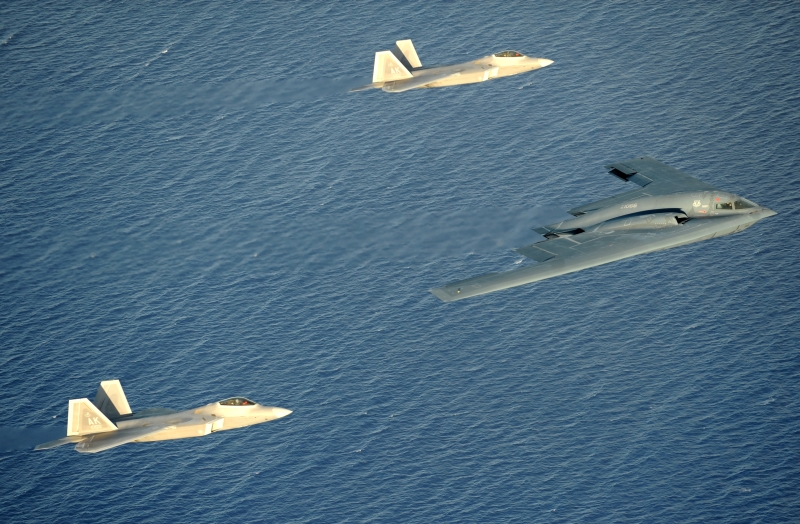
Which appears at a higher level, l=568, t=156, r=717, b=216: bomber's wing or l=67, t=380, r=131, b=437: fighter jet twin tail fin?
l=568, t=156, r=717, b=216: bomber's wing

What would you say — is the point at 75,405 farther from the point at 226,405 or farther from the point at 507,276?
the point at 507,276

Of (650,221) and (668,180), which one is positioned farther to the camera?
(668,180)

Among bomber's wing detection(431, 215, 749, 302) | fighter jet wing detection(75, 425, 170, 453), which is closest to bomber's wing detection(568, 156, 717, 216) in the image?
bomber's wing detection(431, 215, 749, 302)

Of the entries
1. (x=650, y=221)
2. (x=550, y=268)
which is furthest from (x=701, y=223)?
(x=550, y=268)

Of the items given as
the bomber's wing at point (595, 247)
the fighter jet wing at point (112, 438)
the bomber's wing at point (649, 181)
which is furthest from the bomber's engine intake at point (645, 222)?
the fighter jet wing at point (112, 438)

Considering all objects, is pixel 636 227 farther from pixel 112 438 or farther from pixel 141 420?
pixel 112 438

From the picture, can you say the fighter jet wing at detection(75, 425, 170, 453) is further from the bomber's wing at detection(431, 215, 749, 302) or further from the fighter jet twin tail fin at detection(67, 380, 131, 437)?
the bomber's wing at detection(431, 215, 749, 302)

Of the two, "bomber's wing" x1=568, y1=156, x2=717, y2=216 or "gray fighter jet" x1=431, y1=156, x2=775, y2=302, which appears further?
"bomber's wing" x1=568, y1=156, x2=717, y2=216

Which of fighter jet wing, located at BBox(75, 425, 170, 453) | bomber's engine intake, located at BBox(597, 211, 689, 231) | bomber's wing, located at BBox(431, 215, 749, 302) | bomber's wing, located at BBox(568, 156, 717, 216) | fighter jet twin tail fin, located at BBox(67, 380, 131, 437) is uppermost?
bomber's wing, located at BBox(568, 156, 717, 216)

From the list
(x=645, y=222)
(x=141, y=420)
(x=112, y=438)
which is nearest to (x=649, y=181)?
(x=645, y=222)
